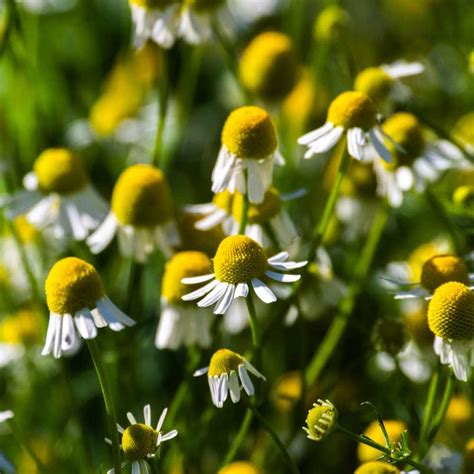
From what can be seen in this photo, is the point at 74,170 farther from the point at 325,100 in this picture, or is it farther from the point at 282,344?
A: the point at 325,100

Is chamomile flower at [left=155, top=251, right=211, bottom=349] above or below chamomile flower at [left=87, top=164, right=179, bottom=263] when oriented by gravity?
below

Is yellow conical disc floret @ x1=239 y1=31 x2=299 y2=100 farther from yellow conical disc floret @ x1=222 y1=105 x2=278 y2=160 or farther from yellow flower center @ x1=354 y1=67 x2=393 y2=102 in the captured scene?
yellow conical disc floret @ x1=222 y1=105 x2=278 y2=160

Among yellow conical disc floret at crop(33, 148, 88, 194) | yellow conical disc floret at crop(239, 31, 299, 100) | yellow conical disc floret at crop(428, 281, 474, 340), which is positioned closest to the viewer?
yellow conical disc floret at crop(428, 281, 474, 340)

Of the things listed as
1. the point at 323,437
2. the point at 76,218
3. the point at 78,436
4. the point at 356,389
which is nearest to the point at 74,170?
the point at 76,218

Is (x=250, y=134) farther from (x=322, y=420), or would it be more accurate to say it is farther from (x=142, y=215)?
(x=322, y=420)

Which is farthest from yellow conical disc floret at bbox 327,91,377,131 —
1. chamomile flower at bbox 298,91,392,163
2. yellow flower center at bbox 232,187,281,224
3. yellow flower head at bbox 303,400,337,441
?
yellow flower head at bbox 303,400,337,441

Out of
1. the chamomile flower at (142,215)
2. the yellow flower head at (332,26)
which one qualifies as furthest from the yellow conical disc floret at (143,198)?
the yellow flower head at (332,26)
